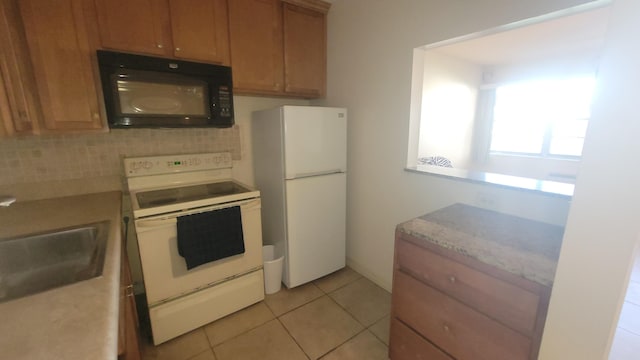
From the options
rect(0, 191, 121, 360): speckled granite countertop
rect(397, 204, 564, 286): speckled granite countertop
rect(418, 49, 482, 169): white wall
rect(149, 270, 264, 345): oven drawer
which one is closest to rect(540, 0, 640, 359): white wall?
rect(397, 204, 564, 286): speckled granite countertop

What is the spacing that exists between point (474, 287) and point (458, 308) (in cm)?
14

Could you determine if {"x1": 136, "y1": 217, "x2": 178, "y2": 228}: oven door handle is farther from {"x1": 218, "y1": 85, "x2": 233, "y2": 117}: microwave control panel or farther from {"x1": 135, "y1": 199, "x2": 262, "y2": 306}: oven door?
{"x1": 218, "y1": 85, "x2": 233, "y2": 117}: microwave control panel

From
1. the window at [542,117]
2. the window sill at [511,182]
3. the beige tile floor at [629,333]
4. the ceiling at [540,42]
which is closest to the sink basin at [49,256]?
the window sill at [511,182]

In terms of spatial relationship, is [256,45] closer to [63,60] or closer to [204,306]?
[63,60]

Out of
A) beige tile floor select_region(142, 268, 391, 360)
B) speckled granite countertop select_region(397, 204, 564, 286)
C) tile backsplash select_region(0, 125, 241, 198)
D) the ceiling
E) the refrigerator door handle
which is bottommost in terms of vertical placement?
beige tile floor select_region(142, 268, 391, 360)

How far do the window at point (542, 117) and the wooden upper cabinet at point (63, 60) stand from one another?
17.1 feet

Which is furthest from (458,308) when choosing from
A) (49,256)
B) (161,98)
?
(161,98)

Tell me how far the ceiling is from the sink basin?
215 cm

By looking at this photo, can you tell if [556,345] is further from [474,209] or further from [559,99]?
[559,99]

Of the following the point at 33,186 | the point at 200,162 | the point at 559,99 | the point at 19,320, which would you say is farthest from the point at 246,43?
the point at 559,99

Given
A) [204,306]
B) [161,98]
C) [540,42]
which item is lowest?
[204,306]

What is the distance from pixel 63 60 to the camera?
4.74 feet

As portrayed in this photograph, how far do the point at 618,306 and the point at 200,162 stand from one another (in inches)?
91.9

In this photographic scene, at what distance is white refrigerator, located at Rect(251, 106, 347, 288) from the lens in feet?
6.72
